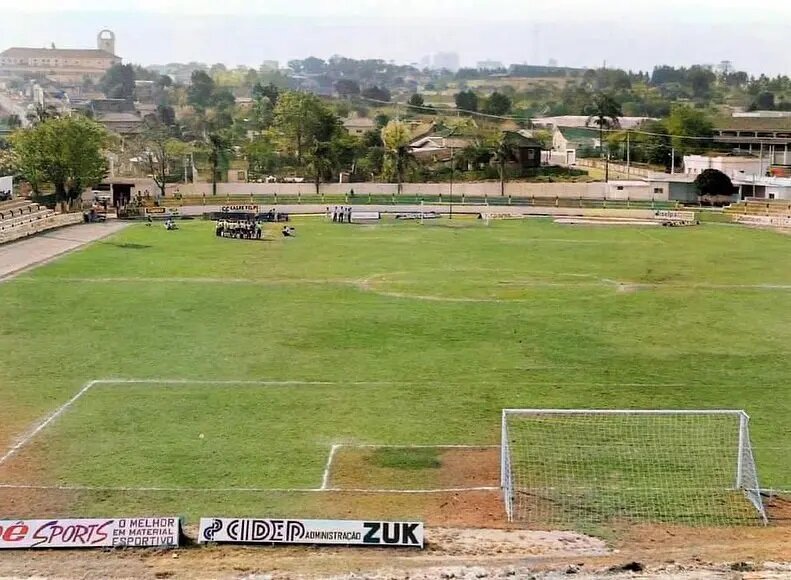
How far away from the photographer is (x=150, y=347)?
3084 cm

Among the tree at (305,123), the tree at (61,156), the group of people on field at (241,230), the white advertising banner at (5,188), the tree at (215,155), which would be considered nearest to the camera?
the group of people on field at (241,230)

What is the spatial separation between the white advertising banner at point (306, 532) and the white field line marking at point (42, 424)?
6611 mm

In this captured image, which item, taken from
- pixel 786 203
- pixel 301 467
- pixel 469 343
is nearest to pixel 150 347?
pixel 469 343

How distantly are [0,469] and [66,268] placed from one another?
26962 millimetres

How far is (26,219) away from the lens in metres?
60.3

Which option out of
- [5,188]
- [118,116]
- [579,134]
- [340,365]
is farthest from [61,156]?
[118,116]

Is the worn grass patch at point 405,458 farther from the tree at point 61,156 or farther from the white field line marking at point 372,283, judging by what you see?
the tree at point 61,156

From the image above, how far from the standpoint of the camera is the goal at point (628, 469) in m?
18.6

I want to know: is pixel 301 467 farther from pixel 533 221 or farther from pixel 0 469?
pixel 533 221

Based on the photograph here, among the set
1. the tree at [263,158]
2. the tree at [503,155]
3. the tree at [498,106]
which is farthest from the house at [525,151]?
the tree at [498,106]

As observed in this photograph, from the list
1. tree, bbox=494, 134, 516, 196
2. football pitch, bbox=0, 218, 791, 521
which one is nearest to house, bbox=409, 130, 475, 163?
tree, bbox=494, 134, 516, 196

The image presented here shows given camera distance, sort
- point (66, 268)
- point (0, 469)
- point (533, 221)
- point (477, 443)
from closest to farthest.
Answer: point (0, 469)
point (477, 443)
point (66, 268)
point (533, 221)

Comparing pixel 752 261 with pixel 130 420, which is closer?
pixel 130 420

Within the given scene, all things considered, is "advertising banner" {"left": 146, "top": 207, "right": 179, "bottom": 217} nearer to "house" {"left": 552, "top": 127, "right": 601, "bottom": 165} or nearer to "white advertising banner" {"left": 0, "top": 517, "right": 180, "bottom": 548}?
"white advertising banner" {"left": 0, "top": 517, "right": 180, "bottom": 548}
